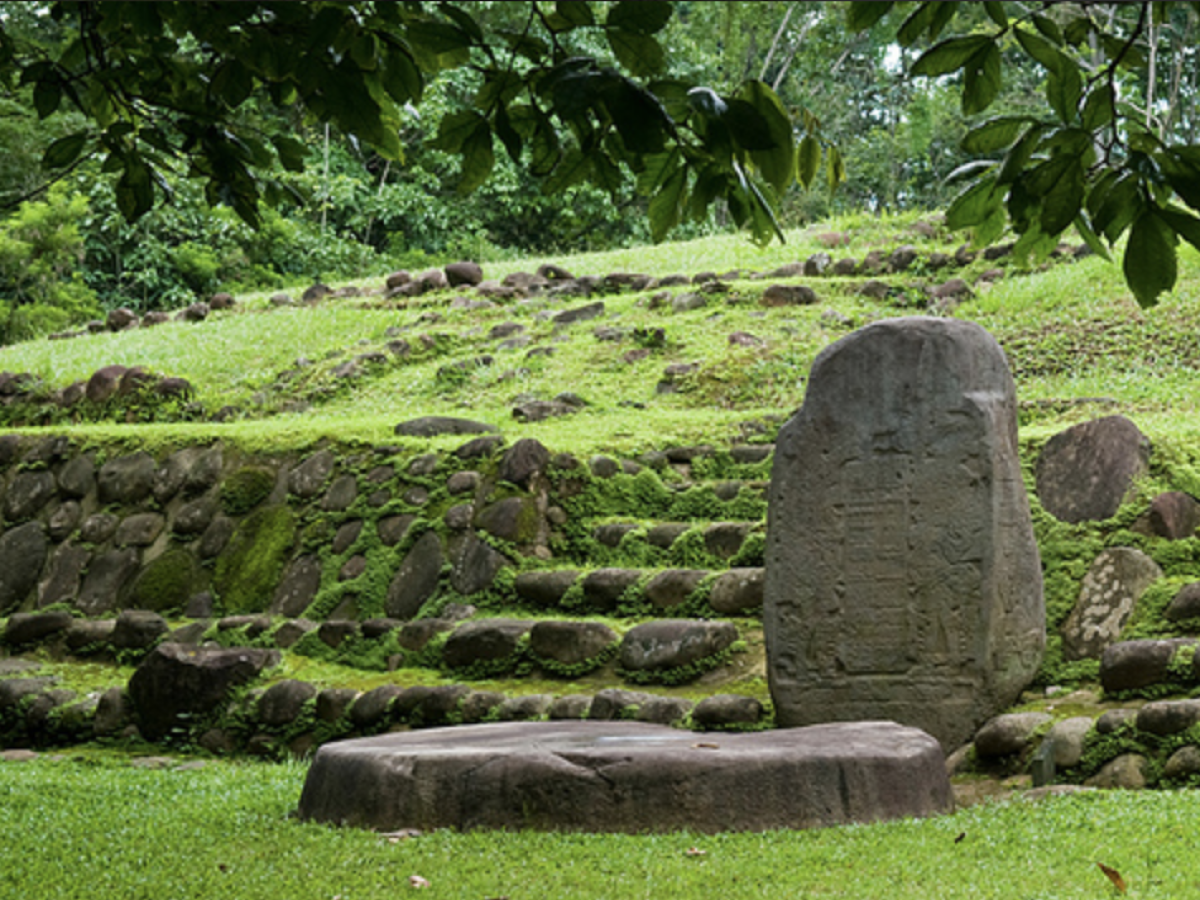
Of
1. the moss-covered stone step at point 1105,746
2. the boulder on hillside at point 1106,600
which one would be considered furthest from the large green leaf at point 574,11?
the boulder on hillside at point 1106,600

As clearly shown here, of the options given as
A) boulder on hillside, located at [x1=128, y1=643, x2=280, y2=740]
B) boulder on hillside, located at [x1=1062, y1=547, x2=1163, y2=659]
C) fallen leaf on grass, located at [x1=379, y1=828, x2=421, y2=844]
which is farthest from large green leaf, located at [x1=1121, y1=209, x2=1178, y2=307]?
boulder on hillside, located at [x1=128, y1=643, x2=280, y2=740]

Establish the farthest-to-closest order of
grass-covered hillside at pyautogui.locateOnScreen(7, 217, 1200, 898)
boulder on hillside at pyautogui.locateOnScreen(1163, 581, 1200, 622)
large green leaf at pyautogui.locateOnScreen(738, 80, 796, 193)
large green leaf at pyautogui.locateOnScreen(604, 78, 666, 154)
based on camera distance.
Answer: boulder on hillside at pyautogui.locateOnScreen(1163, 581, 1200, 622) → grass-covered hillside at pyautogui.locateOnScreen(7, 217, 1200, 898) → large green leaf at pyautogui.locateOnScreen(738, 80, 796, 193) → large green leaf at pyautogui.locateOnScreen(604, 78, 666, 154)

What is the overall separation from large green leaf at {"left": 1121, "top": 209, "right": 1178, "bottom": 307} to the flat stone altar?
2534 millimetres

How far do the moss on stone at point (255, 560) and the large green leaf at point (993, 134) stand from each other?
7.22 metres

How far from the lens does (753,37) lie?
25.2m

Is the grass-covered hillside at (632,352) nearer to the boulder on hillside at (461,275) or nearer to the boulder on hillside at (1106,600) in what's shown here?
the boulder on hillside at (461,275)

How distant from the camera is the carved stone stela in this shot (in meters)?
5.37

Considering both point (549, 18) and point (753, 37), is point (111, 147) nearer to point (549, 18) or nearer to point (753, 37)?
point (549, 18)

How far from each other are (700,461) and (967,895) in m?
5.50

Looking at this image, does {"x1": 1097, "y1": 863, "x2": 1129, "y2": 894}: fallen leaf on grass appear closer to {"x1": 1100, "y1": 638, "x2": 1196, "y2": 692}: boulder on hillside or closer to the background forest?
{"x1": 1100, "y1": 638, "x2": 1196, "y2": 692}: boulder on hillside

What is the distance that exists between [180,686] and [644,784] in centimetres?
410

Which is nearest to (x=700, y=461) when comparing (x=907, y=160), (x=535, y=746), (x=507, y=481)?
(x=507, y=481)

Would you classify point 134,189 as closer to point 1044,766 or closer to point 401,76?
point 401,76

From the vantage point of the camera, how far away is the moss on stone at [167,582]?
902 centimetres
